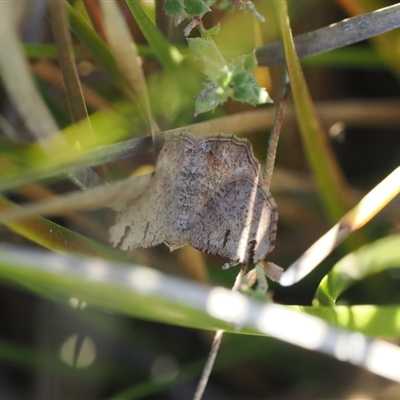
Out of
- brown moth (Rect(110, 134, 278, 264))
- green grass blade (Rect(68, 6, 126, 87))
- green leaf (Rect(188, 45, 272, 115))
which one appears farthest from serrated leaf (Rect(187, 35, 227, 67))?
green grass blade (Rect(68, 6, 126, 87))

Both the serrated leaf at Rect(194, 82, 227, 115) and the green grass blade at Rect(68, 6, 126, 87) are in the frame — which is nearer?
the serrated leaf at Rect(194, 82, 227, 115)

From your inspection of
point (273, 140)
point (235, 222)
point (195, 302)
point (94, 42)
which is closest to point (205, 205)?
point (235, 222)

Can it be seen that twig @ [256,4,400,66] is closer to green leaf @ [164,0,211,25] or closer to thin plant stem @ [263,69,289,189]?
thin plant stem @ [263,69,289,189]

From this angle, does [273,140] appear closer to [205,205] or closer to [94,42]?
[205,205]

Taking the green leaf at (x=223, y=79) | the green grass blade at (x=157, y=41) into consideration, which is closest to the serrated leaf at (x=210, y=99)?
the green leaf at (x=223, y=79)

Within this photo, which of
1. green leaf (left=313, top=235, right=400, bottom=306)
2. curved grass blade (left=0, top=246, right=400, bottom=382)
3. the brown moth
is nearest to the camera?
curved grass blade (left=0, top=246, right=400, bottom=382)

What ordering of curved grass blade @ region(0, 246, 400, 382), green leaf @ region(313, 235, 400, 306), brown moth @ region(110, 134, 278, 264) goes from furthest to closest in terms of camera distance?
brown moth @ region(110, 134, 278, 264) < green leaf @ region(313, 235, 400, 306) < curved grass blade @ region(0, 246, 400, 382)

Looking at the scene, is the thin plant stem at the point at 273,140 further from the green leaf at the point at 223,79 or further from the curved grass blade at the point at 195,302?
the curved grass blade at the point at 195,302
